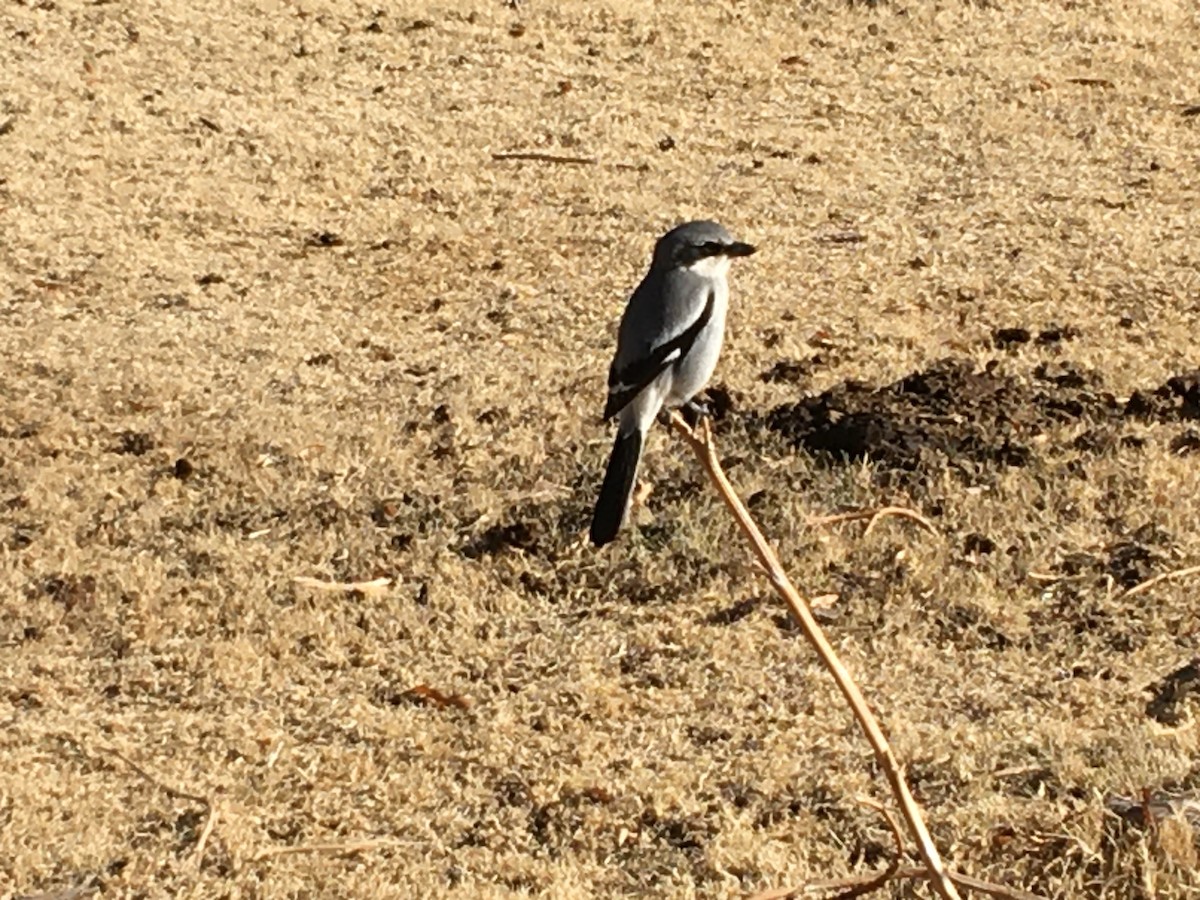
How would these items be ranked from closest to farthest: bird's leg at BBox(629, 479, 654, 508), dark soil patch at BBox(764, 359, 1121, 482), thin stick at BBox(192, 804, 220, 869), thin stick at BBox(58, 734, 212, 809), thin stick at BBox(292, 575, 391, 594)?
thin stick at BBox(192, 804, 220, 869) < thin stick at BBox(58, 734, 212, 809) < thin stick at BBox(292, 575, 391, 594) < bird's leg at BBox(629, 479, 654, 508) < dark soil patch at BBox(764, 359, 1121, 482)

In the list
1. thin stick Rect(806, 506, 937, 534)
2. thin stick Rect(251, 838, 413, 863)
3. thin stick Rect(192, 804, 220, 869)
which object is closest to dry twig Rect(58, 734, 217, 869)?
thin stick Rect(192, 804, 220, 869)

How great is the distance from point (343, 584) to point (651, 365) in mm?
2373

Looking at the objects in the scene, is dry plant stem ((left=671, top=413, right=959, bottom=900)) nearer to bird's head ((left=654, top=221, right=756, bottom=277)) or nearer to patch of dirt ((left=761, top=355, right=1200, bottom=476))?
bird's head ((left=654, top=221, right=756, bottom=277))

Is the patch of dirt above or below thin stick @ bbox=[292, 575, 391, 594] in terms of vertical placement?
above

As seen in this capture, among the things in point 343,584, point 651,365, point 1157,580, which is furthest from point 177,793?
point 1157,580

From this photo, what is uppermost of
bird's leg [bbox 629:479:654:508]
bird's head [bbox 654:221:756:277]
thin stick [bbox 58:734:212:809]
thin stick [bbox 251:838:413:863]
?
bird's head [bbox 654:221:756:277]

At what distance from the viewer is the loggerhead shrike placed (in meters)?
4.69

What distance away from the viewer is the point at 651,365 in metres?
4.68

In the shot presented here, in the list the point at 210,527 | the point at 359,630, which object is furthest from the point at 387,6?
the point at 359,630

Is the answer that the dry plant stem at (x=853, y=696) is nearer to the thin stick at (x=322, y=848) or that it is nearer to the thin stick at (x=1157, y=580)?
the thin stick at (x=322, y=848)

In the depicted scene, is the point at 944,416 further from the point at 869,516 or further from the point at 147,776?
the point at 869,516

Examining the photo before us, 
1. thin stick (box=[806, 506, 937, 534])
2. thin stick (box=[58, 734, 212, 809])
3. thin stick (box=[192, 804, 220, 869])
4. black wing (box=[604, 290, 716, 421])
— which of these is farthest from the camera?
thin stick (box=[58, 734, 212, 809])

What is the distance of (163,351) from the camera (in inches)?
364

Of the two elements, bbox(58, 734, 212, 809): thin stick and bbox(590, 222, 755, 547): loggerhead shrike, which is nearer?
bbox(590, 222, 755, 547): loggerhead shrike
